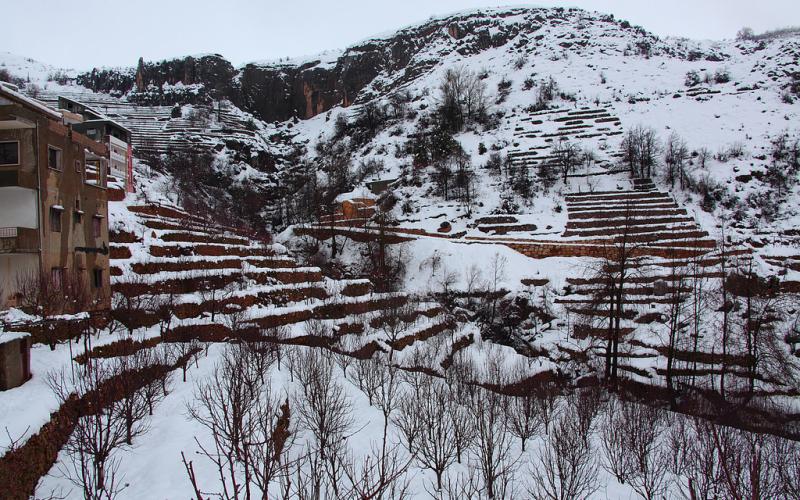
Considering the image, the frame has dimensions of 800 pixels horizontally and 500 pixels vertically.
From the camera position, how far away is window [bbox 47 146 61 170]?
19344 millimetres

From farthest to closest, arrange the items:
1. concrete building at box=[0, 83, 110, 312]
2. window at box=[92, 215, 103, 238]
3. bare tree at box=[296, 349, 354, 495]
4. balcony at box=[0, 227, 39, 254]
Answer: window at box=[92, 215, 103, 238] → concrete building at box=[0, 83, 110, 312] → balcony at box=[0, 227, 39, 254] → bare tree at box=[296, 349, 354, 495]

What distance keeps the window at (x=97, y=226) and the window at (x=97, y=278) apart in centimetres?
202

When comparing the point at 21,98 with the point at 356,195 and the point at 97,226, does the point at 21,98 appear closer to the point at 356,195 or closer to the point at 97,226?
the point at 97,226

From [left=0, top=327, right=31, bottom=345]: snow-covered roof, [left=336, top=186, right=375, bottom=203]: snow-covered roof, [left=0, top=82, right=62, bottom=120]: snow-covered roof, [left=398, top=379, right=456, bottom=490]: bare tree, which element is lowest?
[left=398, top=379, right=456, bottom=490]: bare tree

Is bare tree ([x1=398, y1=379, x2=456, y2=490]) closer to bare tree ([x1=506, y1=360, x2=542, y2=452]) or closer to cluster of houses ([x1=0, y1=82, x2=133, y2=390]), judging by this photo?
bare tree ([x1=506, y1=360, x2=542, y2=452])

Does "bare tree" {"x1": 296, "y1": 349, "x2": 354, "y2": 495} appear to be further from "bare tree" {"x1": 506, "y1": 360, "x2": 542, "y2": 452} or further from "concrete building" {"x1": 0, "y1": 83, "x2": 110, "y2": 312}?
"concrete building" {"x1": 0, "y1": 83, "x2": 110, "y2": 312}

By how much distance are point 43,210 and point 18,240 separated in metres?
2.07

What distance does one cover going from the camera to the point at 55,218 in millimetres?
19422

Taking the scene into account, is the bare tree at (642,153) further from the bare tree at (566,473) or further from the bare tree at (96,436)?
the bare tree at (96,436)

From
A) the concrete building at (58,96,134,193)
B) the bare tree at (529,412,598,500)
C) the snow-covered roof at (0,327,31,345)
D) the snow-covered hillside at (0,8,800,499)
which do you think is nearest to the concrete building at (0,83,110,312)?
the snow-covered hillside at (0,8,800,499)

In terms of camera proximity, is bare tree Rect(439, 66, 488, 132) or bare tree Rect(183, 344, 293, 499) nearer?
bare tree Rect(183, 344, 293, 499)

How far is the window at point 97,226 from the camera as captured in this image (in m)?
22.4

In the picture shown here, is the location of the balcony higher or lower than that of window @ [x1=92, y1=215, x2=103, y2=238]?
lower

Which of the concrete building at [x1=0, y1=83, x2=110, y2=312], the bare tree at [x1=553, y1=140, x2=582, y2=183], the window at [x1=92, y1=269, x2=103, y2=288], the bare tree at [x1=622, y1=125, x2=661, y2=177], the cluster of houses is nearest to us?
the cluster of houses
